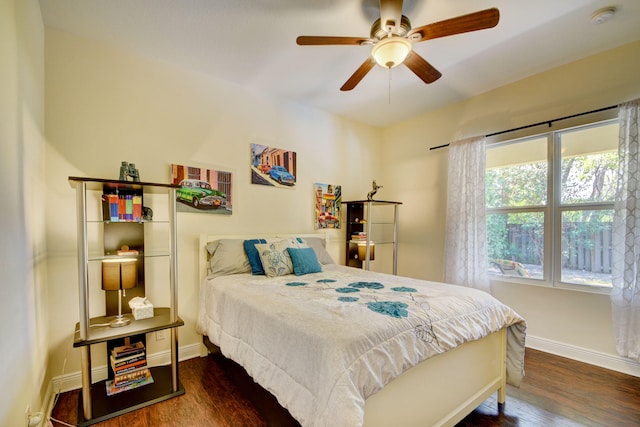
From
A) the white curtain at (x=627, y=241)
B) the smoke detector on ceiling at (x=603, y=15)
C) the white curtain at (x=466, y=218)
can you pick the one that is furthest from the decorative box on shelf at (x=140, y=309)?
the smoke detector on ceiling at (x=603, y=15)

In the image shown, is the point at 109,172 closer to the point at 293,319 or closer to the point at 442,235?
the point at 293,319

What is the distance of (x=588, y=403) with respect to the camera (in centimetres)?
201

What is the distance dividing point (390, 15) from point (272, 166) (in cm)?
201

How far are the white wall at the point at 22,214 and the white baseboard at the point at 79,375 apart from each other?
5.0 inches

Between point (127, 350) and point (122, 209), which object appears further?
point (127, 350)

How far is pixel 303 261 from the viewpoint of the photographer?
109 inches

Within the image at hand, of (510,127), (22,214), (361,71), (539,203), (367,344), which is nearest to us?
(367,344)

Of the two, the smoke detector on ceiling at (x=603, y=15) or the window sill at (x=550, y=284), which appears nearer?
the smoke detector on ceiling at (x=603, y=15)

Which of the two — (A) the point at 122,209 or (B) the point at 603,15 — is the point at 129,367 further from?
(B) the point at 603,15

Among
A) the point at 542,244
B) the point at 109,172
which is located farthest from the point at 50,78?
the point at 542,244

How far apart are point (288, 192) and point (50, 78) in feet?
7.40

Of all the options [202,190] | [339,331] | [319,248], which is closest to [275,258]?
[319,248]

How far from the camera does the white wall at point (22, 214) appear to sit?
50.3 inches

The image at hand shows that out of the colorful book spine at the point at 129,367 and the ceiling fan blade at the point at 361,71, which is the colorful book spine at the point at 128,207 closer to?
the colorful book spine at the point at 129,367
